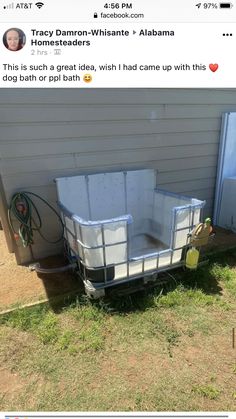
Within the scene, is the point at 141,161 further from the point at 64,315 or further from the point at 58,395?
the point at 58,395

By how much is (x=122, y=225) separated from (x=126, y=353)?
1.17m

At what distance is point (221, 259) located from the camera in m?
3.93

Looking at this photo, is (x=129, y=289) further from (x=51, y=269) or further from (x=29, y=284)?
(x=29, y=284)

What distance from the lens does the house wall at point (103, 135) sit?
3.37 m

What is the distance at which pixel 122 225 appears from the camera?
8.81ft
